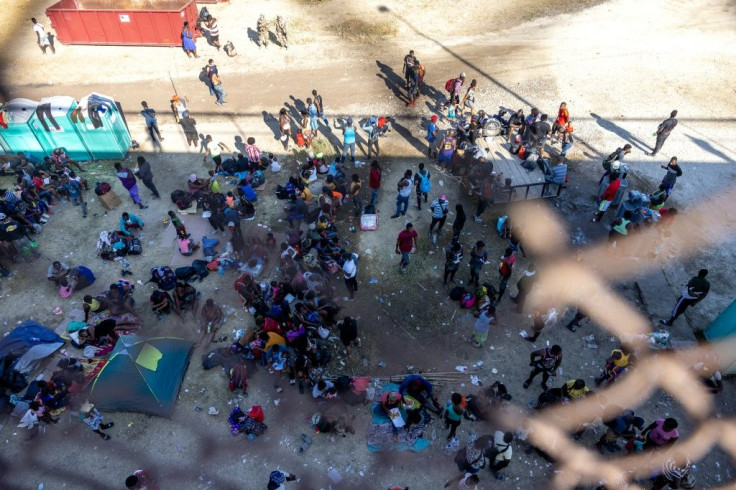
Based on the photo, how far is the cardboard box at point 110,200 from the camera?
15578mm

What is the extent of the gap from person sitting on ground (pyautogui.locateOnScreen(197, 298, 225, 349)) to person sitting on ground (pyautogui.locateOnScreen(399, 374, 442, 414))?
5.27 metres

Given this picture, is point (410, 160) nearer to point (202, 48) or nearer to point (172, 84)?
point (172, 84)

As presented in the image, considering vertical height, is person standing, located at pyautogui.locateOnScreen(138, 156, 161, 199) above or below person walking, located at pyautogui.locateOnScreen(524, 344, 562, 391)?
above

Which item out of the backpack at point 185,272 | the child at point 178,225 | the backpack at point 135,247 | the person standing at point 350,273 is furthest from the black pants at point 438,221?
the backpack at point 135,247

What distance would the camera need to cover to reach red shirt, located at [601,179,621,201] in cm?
1380

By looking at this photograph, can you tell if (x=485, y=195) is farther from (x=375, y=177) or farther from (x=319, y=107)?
(x=319, y=107)

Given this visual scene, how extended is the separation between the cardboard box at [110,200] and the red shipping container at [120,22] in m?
11.7

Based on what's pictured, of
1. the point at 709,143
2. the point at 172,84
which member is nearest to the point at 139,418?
the point at 172,84

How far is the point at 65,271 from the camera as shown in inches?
525

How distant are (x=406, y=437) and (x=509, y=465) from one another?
7.33 ft

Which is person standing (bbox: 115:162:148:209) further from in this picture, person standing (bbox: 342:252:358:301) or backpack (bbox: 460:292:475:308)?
backpack (bbox: 460:292:475:308)

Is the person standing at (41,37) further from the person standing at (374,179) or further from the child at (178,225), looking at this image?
the person standing at (374,179)

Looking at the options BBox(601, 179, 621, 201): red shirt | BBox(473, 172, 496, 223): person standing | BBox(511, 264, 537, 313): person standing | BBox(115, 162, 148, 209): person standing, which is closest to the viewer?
BBox(511, 264, 537, 313): person standing

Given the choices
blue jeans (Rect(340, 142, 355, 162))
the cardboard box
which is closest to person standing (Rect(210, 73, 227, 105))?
the cardboard box
